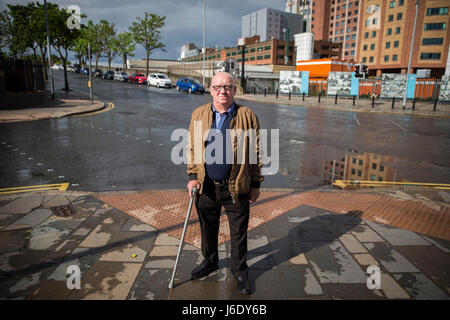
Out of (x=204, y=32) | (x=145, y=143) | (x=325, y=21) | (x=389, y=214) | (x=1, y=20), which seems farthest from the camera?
(x=325, y=21)

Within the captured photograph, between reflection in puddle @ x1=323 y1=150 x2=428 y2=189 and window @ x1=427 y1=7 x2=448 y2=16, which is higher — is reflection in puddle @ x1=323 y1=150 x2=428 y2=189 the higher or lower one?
the lower one

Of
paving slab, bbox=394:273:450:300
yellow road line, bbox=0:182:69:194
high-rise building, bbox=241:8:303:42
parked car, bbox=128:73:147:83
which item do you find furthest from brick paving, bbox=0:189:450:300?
high-rise building, bbox=241:8:303:42

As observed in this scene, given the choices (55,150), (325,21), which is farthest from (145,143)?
(325,21)

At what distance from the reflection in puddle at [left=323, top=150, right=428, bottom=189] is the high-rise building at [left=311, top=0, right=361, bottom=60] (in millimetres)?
104364

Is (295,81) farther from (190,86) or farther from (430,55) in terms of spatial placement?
(430,55)

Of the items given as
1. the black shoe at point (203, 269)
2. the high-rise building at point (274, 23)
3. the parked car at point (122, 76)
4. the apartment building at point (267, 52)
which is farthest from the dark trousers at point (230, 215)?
the high-rise building at point (274, 23)

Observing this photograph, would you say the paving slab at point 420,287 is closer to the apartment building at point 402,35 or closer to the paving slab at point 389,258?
the paving slab at point 389,258

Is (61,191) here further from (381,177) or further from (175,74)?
(175,74)

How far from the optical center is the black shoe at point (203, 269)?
9.78 ft

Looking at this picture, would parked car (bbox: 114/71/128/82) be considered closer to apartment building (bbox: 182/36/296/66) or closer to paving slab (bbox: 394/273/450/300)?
apartment building (bbox: 182/36/296/66)

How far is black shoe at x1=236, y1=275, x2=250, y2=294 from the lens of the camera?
2754 millimetres

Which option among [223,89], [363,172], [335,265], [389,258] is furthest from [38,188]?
[363,172]

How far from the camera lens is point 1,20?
1180 inches
